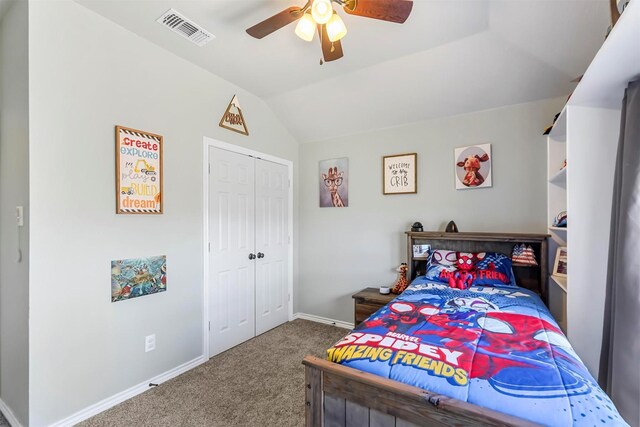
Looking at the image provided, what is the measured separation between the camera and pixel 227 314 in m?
3.04

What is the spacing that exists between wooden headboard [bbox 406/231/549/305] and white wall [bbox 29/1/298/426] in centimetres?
218

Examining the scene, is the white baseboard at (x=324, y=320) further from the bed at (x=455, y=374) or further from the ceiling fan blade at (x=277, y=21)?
the ceiling fan blade at (x=277, y=21)

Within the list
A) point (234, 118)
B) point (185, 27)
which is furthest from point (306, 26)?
point (234, 118)

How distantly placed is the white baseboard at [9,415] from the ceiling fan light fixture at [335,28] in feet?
10.1

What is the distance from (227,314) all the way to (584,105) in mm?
3313

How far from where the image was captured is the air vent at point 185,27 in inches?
84.5

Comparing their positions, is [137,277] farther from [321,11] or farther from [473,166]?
[473,166]

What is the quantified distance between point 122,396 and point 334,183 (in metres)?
2.86

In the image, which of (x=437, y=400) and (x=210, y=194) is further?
(x=210, y=194)

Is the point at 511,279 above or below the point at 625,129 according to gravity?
below

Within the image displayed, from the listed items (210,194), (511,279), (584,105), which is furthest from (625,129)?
(210,194)

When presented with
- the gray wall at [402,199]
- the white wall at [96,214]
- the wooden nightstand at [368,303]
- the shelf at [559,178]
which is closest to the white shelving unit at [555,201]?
the shelf at [559,178]

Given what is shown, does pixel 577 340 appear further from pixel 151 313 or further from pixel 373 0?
pixel 151 313

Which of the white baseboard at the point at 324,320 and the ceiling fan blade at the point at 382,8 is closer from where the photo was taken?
the ceiling fan blade at the point at 382,8
